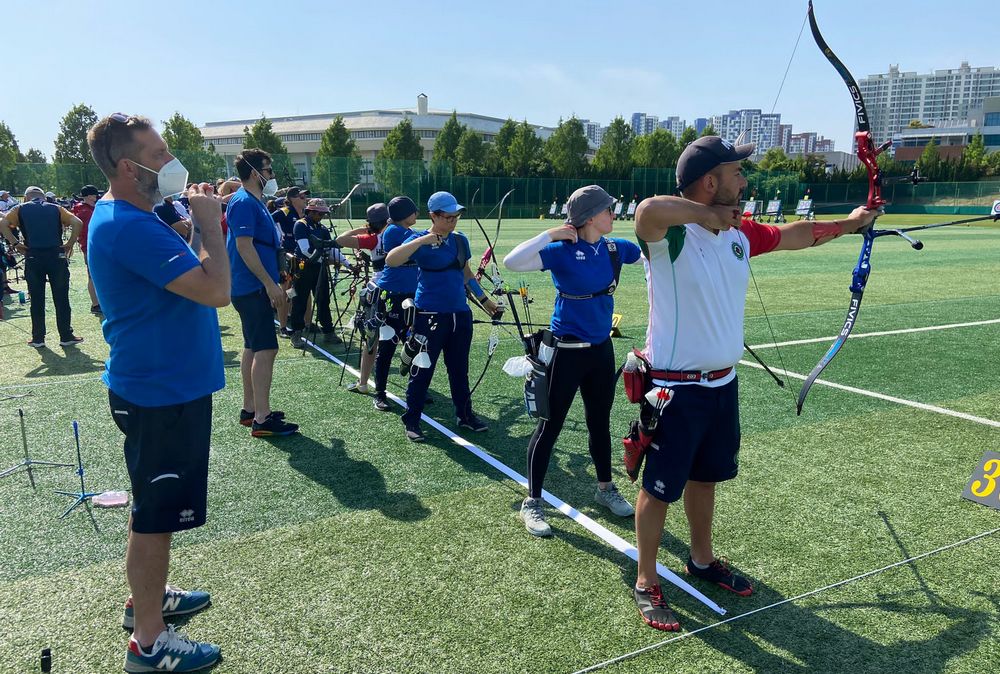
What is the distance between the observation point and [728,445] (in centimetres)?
314

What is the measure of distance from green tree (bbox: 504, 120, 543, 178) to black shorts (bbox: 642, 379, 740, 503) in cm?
6064

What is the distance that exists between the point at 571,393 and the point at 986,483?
2.88 m

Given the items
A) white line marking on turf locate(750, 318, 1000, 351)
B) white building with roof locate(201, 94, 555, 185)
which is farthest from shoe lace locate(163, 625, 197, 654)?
white building with roof locate(201, 94, 555, 185)

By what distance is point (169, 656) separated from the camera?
274cm

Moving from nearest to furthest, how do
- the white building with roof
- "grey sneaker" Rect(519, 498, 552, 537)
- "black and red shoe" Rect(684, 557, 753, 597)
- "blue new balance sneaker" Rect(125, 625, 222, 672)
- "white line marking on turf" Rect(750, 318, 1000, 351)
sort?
"blue new balance sneaker" Rect(125, 625, 222, 672) < "black and red shoe" Rect(684, 557, 753, 597) < "grey sneaker" Rect(519, 498, 552, 537) < "white line marking on turf" Rect(750, 318, 1000, 351) < the white building with roof

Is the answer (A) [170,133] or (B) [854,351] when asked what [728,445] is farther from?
(A) [170,133]

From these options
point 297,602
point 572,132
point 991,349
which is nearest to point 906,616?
point 297,602

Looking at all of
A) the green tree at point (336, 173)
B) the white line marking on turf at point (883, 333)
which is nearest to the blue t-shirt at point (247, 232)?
the white line marking on turf at point (883, 333)

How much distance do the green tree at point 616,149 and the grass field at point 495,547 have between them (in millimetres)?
61992

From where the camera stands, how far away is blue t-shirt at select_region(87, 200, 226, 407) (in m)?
2.47

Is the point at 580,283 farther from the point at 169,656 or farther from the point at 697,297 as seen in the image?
the point at 169,656

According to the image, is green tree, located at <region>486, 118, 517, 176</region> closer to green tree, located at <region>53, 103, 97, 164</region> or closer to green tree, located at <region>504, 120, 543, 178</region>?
green tree, located at <region>504, 120, 543, 178</region>

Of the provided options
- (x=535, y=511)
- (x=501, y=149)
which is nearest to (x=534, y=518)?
(x=535, y=511)

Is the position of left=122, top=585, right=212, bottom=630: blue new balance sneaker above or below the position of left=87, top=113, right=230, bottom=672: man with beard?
below
